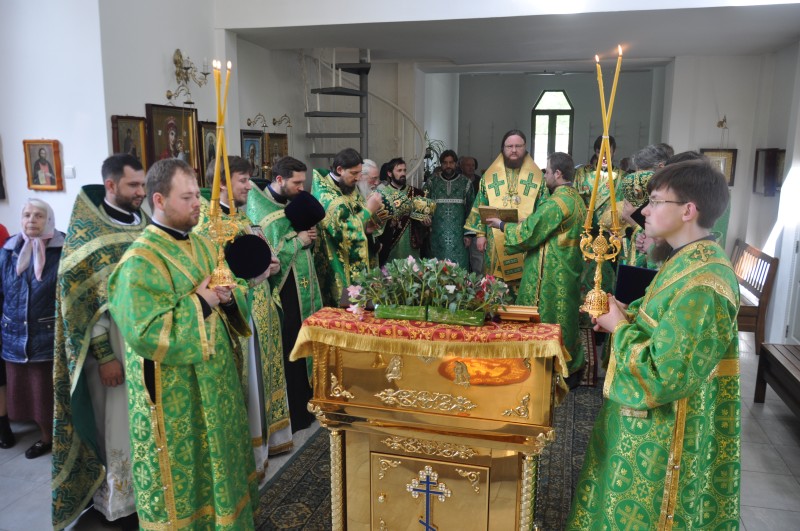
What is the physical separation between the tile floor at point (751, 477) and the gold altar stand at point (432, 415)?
4.56 feet

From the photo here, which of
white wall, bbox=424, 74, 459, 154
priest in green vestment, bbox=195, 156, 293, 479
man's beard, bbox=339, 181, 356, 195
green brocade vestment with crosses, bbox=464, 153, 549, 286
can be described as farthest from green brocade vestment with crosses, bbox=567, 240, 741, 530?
white wall, bbox=424, 74, 459, 154

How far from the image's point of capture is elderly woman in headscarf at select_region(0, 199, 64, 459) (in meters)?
3.99

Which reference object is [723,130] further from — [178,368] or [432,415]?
[178,368]

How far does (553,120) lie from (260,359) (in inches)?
571

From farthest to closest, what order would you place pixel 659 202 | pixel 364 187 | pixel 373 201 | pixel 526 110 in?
1. pixel 526 110
2. pixel 364 187
3. pixel 373 201
4. pixel 659 202

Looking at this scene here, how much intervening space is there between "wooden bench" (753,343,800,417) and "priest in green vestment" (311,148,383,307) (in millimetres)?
3131

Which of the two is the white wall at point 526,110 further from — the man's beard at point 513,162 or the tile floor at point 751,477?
the tile floor at point 751,477

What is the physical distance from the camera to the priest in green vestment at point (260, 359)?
3.63 metres

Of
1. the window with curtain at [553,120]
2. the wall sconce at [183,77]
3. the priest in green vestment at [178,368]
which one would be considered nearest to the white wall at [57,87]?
the wall sconce at [183,77]

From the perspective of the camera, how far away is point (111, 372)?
3.09 metres

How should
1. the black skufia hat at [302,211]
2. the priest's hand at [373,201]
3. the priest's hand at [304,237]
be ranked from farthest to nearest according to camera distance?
the priest's hand at [373,201] → the priest's hand at [304,237] → the black skufia hat at [302,211]

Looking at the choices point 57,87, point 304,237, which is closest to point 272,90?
point 57,87

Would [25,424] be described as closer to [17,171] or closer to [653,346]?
[17,171]

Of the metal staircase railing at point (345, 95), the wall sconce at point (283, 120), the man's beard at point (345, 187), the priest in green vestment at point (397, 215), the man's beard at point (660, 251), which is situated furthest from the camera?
the metal staircase railing at point (345, 95)
